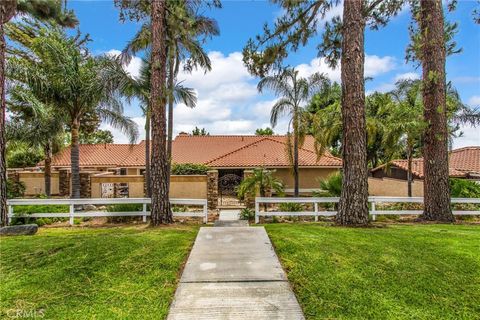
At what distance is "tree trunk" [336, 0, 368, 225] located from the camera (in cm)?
870

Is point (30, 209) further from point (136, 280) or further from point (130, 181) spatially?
point (136, 280)

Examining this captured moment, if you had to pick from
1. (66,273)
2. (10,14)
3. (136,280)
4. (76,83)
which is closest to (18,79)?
(76,83)

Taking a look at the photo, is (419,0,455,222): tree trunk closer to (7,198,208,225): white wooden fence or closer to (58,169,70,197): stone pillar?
(7,198,208,225): white wooden fence

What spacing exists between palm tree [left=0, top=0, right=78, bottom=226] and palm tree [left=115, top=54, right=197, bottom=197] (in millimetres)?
3458

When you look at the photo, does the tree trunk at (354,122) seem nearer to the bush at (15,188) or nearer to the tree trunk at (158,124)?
the tree trunk at (158,124)

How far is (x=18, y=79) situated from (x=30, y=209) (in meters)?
6.47

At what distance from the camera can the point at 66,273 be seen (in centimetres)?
489

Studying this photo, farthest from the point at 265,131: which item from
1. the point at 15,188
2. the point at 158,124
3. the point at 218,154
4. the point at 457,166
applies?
the point at 158,124

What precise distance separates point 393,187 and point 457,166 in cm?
477

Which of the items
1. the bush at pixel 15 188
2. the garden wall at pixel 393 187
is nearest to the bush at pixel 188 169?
the bush at pixel 15 188

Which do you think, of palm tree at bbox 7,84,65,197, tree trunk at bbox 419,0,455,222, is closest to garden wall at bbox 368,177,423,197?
tree trunk at bbox 419,0,455,222

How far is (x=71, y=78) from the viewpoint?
14984mm

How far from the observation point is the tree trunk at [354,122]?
870 cm

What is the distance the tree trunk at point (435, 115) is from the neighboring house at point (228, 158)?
9.15 metres
